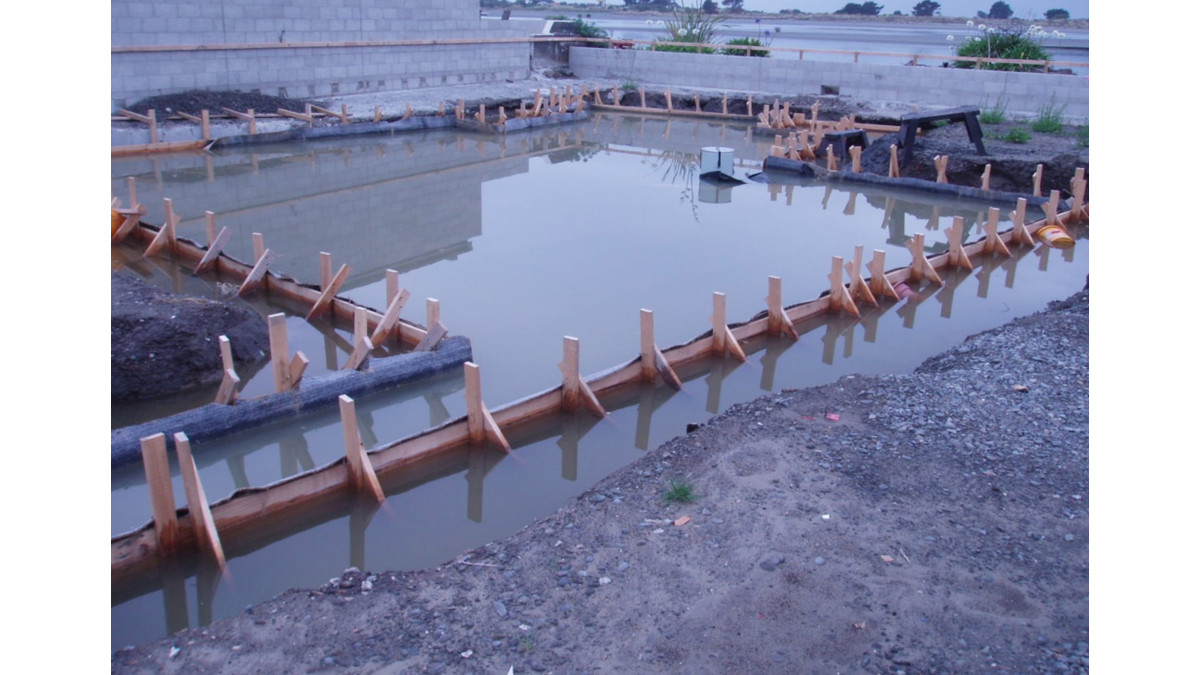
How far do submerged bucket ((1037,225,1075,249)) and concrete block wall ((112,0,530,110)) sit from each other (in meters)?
17.6

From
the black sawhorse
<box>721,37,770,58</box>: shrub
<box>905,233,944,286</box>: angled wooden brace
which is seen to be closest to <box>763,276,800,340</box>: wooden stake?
<box>905,233,944,286</box>: angled wooden brace

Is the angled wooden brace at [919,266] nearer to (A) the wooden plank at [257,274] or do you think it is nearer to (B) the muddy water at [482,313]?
(B) the muddy water at [482,313]

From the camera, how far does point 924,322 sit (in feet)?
34.8

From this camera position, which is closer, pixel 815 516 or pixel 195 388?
pixel 815 516

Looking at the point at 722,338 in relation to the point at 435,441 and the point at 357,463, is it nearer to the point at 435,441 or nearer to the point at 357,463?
the point at 435,441

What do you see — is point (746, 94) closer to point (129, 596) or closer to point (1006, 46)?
point (1006, 46)

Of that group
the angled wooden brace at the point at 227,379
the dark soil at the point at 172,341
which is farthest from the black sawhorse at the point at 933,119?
the angled wooden brace at the point at 227,379

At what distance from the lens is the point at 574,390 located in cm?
754

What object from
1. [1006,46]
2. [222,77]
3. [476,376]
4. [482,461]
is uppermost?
[1006,46]

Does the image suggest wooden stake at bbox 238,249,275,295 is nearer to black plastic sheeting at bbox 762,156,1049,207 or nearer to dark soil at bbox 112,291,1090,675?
dark soil at bbox 112,291,1090,675

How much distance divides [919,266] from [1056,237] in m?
3.70

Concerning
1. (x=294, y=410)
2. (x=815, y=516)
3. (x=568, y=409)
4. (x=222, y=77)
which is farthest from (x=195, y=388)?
(x=222, y=77)

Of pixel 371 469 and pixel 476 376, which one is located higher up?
pixel 476 376

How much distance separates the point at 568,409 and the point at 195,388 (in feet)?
11.3
